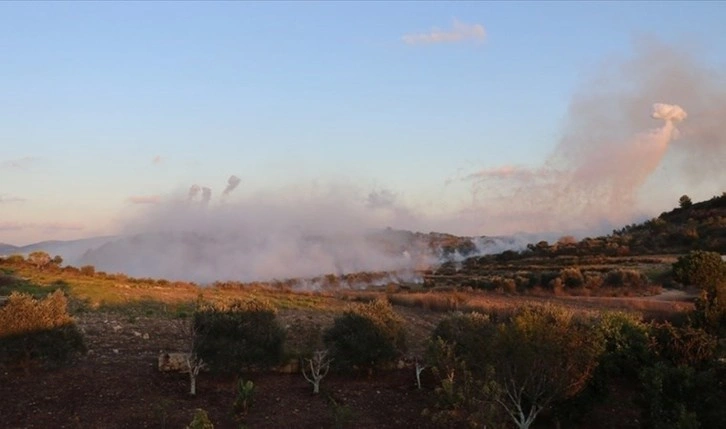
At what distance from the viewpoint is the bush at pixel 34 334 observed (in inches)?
579

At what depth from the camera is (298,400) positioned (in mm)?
14500

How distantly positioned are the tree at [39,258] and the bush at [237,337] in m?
32.1

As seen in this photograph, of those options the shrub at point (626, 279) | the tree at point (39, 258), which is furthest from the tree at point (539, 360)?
Answer: the tree at point (39, 258)

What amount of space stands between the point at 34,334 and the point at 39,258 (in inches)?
1310

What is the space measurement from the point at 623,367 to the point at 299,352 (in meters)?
9.11

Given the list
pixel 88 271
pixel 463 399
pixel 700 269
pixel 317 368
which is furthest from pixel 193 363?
pixel 88 271

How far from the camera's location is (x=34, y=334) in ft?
49.0

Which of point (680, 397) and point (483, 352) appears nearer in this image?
point (680, 397)

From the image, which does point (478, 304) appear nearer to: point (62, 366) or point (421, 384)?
point (421, 384)

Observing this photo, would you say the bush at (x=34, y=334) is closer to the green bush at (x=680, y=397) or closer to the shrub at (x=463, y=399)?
the shrub at (x=463, y=399)

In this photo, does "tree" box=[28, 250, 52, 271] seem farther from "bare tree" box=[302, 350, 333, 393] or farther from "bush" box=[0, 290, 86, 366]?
"bare tree" box=[302, 350, 333, 393]

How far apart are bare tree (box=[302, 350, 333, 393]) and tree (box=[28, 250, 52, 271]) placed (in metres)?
33.2

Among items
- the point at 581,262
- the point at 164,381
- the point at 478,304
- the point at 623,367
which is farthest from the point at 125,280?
the point at 581,262

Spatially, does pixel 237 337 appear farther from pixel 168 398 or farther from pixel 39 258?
pixel 39 258
